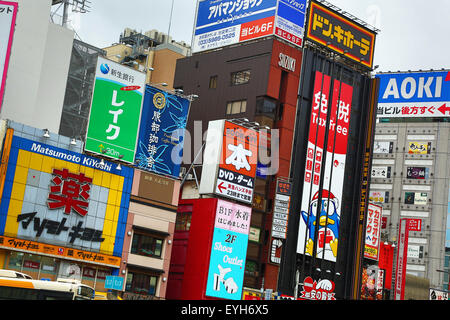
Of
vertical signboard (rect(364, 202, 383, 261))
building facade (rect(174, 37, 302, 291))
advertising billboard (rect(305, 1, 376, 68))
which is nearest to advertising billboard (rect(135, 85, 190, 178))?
building facade (rect(174, 37, 302, 291))

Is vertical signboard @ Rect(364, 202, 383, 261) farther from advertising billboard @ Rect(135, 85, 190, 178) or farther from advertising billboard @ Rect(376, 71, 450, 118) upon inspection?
advertising billboard @ Rect(135, 85, 190, 178)

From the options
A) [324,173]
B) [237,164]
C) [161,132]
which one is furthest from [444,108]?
[161,132]

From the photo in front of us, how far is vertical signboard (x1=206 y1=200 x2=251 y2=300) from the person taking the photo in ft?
217

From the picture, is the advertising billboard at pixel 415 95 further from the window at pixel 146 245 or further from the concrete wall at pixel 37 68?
the concrete wall at pixel 37 68

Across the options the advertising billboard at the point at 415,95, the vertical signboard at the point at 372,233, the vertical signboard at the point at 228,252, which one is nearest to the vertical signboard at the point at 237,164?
the vertical signboard at the point at 228,252

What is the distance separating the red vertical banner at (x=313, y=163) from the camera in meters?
79.7

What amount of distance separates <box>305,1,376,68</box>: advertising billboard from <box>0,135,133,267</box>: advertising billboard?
34.5 meters

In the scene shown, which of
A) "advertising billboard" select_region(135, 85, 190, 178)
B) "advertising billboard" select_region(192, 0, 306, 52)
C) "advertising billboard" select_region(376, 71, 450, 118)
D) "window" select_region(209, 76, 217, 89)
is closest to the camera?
"advertising billboard" select_region(135, 85, 190, 178)

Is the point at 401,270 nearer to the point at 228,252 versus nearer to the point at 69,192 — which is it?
the point at 228,252

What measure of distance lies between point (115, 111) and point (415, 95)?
72.3m

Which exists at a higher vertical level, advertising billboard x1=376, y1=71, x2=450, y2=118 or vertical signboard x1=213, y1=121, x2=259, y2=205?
advertising billboard x1=376, y1=71, x2=450, y2=118

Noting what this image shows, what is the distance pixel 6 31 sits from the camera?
55469mm

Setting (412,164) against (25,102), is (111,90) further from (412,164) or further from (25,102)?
(412,164)
